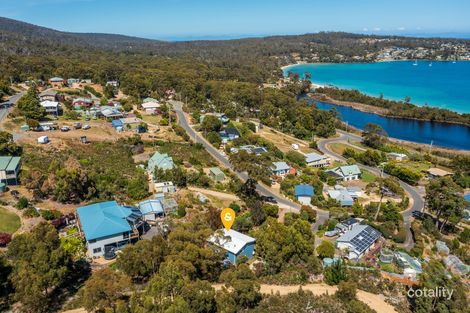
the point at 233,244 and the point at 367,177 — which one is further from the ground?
the point at 233,244

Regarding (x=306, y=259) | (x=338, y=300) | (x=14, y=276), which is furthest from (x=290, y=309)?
(x=14, y=276)

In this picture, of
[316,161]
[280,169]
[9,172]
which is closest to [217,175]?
[280,169]

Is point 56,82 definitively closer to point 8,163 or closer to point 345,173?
point 8,163

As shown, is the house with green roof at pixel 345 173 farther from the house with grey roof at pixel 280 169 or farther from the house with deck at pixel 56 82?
the house with deck at pixel 56 82

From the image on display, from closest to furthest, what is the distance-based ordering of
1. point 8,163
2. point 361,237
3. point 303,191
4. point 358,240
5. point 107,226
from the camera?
point 107,226 < point 358,240 < point 361,237 < point 8,163 < point 303,191


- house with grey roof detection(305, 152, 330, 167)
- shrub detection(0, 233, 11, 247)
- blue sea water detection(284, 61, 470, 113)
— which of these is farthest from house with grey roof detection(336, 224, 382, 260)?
blue sea water detection(284, 61, 470, 113)

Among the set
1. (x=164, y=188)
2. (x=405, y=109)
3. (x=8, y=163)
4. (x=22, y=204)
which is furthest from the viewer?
(x=405, y=109)

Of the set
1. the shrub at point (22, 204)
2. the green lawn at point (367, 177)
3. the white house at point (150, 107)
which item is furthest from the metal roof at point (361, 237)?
the white house at point (150, 107)
